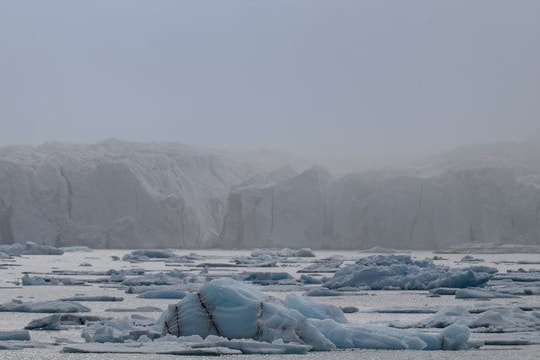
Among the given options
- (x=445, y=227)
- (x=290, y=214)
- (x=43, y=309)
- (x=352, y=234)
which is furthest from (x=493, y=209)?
(x=43, y=309)

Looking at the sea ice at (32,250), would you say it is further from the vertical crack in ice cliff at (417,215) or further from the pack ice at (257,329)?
the pack ice at (257,329)

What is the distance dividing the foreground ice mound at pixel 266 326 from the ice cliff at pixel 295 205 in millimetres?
24620

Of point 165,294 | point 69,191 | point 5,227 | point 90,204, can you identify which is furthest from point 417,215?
point 165,294

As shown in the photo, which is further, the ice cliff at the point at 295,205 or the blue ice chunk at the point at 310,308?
the ice cliff at the point at 295,205

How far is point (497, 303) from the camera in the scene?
9.13 metres

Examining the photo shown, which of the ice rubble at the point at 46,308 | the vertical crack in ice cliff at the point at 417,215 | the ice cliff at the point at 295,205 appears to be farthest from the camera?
the vertical crack in ice cliff at the point at 417,215

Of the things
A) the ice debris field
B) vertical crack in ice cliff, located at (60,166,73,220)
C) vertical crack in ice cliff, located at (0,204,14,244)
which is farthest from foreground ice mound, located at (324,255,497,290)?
vertical crack in ice cliff, located at (60,166,73,220)

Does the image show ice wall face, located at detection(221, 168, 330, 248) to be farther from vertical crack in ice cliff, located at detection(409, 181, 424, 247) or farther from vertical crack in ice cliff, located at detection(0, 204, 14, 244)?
vertical crack in ice cliff, located at detection(0, 204, 14, 244)

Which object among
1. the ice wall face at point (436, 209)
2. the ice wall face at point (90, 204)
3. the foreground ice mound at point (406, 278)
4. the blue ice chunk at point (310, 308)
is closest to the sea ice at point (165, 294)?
the foreground ice mound at point (406, 278)

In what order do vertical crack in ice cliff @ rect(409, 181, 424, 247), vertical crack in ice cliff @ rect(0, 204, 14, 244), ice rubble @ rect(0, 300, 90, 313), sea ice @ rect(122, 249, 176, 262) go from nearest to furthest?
ice rubble @ rect(0, 300, 90, 313), sea ice @ rect(122, 249, 176, 262), vertical crack in ice cliff @ rect(409, 181, 424, 247), vertical crack in ice cliff @ rect(0, 204, 14, 244)

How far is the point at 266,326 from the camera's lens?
18.1 feet

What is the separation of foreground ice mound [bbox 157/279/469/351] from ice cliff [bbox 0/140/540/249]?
2462 cm

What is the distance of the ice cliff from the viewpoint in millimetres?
31500

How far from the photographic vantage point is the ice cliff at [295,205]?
31500mm
